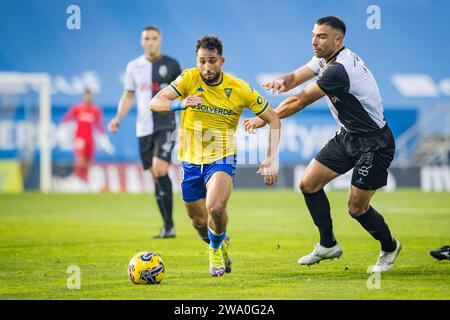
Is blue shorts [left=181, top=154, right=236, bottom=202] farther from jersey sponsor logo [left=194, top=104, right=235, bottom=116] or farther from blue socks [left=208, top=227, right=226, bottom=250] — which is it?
blue socks [left=208, top=227, right=226, bottom=250]

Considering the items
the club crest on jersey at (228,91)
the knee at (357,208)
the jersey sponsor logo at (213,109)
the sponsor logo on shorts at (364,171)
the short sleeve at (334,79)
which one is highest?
the short sleeve at (334,79)

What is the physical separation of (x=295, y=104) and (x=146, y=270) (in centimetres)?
241

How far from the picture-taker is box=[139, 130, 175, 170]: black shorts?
14430mm

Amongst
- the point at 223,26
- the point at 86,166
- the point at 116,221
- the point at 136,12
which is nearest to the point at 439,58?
the point at 223,26

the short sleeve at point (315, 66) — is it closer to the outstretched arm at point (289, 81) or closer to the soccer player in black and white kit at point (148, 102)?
the outstretched arm at point (289, 81)

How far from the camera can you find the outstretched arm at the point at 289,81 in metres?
9.81

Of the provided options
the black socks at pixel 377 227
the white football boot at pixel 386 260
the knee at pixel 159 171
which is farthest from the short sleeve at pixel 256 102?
the knee at pixel 159 171

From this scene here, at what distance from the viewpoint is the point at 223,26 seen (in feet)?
102

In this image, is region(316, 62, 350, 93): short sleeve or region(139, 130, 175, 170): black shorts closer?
region(316, 62, 350, 93): short sleeve

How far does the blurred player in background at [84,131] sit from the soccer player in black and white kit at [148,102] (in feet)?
42.2

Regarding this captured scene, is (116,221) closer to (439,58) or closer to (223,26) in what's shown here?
(223,26)

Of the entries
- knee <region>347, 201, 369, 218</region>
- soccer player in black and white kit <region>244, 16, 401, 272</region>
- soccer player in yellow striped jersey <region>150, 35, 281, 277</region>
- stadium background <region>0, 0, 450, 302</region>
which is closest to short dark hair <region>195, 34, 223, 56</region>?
soccer player in yellow striped jersey <region>150, 35, 281, 277</region>

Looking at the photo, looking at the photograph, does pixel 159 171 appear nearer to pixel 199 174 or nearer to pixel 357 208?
pixel 199 174

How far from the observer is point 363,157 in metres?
9.77
